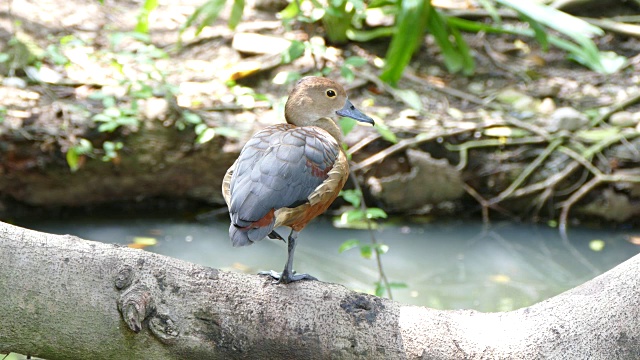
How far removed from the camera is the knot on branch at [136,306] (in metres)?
1.59

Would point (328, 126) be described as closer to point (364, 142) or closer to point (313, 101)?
point (313, 101)

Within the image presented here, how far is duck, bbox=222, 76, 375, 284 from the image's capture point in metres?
1.81

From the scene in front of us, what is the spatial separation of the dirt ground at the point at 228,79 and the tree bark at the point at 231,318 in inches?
95.3

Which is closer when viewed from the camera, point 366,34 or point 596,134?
point 596,134

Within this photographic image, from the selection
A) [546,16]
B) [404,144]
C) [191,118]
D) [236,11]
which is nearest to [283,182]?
[236,11]

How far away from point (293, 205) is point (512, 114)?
3.33 metres

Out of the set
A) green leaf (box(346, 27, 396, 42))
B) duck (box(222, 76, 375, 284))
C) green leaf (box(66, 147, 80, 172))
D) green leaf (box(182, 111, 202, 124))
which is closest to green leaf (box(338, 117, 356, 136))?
duck (box(222, 76, 375, 284))

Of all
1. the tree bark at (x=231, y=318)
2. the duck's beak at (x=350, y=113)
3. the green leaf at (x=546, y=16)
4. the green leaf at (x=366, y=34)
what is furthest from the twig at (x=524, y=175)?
the tree bark at (x=231, y=318)

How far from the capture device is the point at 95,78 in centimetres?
466

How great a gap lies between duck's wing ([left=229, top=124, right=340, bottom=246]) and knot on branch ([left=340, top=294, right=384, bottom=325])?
10.4 inches

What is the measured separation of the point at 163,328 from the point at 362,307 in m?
0.46

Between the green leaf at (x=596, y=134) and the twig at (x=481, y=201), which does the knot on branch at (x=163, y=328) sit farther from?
the green leaf at (x=596, y=134)

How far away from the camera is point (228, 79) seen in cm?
486

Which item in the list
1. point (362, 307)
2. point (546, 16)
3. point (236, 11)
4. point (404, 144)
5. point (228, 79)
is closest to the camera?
point (362, 307)
